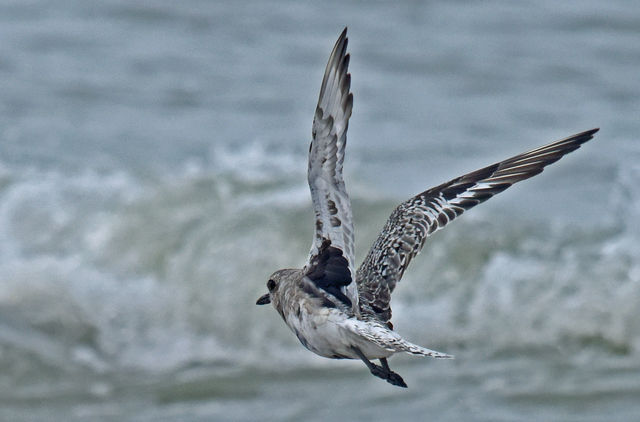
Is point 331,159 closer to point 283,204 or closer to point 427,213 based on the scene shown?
point 427,213

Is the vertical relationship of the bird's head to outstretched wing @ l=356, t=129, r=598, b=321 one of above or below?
below

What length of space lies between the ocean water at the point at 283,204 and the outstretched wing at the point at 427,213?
2346mm

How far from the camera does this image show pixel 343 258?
5.71 m

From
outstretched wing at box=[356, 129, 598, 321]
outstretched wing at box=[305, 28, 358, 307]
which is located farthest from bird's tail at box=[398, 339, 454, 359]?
outstretched wing at box=[356, 129, 598, 321]

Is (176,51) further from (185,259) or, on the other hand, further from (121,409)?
(121,409)

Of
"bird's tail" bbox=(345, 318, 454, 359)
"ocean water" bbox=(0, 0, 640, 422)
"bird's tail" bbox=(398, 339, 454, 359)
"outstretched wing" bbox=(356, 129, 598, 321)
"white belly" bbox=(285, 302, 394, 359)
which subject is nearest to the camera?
"bird's tail" bbox=(398, 339, 454, 359)

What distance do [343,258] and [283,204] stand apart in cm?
706

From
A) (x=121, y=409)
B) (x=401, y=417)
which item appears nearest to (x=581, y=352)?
(x=401, y=417)

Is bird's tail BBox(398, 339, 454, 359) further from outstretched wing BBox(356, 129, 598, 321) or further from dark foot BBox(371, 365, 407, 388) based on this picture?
outstretched wing BBox(356, 129, 598, 321)

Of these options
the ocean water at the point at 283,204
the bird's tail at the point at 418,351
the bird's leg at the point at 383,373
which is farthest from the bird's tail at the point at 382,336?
the ocean water at the point at 283,204

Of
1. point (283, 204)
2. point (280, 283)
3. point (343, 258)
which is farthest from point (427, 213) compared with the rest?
point (283, 204)

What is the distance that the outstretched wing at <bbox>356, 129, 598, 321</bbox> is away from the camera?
6.51 metres

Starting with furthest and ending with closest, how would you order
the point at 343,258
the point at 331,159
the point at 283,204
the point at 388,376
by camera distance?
the point at 283,204, the point at 388,376, the point at 343,258, the point at 331,159

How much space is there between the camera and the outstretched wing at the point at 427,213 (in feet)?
21.4
